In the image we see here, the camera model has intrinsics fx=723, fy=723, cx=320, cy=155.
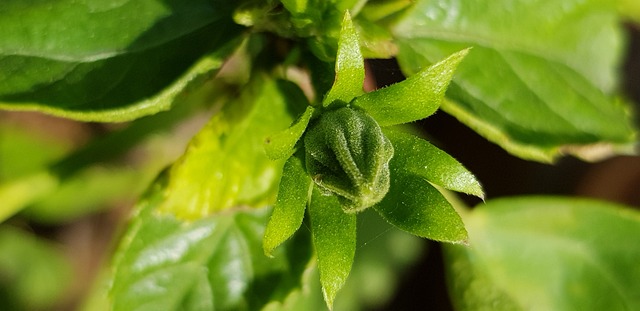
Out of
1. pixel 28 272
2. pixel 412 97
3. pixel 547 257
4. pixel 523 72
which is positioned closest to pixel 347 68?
pixel 412 97

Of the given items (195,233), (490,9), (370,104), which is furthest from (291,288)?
(490,9)

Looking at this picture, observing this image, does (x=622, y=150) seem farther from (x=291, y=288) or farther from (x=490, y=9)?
(x=291, y=288)

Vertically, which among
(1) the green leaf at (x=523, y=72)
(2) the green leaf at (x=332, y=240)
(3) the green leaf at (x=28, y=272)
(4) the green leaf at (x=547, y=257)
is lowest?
(3) the green leaf at (x=28, y=272)

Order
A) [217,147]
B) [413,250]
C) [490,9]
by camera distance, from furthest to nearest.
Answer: [413,250] → [490,9] → [217,147]

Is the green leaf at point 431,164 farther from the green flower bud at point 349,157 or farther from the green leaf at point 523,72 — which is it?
the green leaf at point 523,72

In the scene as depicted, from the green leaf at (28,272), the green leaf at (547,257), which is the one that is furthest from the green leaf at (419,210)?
the green leaf at (28,272)

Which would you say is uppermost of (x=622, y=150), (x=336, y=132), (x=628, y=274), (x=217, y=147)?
(x=336, y=132)

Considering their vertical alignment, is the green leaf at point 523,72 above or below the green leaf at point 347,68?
below

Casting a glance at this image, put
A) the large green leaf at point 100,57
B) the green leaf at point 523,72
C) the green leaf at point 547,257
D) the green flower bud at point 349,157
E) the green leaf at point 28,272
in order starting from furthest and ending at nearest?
the green leaf at point 28,272
the green leaf at point 547,257
the green leaf at point 523,72
the large green leaf at point 100,57
the green flower bud at point 349,157

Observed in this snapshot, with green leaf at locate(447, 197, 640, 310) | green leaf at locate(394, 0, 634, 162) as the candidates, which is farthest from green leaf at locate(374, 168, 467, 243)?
green leaf at locate(447, 197, 640, 310)
